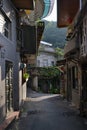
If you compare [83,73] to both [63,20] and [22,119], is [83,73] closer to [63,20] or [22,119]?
[63,20]

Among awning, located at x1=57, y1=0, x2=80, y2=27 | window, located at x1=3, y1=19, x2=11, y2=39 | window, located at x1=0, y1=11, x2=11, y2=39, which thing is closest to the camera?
window, located at x1=0, y1=11, x2=11, y2=39

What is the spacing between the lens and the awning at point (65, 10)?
18.4m

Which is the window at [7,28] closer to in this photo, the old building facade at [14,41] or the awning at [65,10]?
the old building facade at [14,41]

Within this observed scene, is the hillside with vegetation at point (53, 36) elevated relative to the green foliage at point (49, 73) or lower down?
elevated

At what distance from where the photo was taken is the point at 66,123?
15672 mm

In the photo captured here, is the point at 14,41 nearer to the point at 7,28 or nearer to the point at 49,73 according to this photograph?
the point at 7,28

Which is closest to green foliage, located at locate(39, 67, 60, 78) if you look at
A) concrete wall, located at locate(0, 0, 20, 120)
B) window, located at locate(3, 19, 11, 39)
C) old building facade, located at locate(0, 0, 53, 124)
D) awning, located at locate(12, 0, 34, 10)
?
old building facade, located at locate(0, 0, 53, 124)

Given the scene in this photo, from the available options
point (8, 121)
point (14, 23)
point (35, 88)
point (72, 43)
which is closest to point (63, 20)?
point (14, 23)

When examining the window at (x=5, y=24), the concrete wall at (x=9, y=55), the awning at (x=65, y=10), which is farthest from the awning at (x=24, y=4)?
the awning at (x=65, y=10)

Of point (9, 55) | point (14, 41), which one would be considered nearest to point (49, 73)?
point (14, 41)

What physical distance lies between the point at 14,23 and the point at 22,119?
5221mm

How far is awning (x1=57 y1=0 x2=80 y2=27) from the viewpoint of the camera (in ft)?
60.4

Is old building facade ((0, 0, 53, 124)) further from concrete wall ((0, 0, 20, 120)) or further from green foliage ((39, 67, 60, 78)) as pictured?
green foliage ((39, 67, 60, 78))

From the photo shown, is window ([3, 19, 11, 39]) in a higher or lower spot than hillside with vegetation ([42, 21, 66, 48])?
lower
